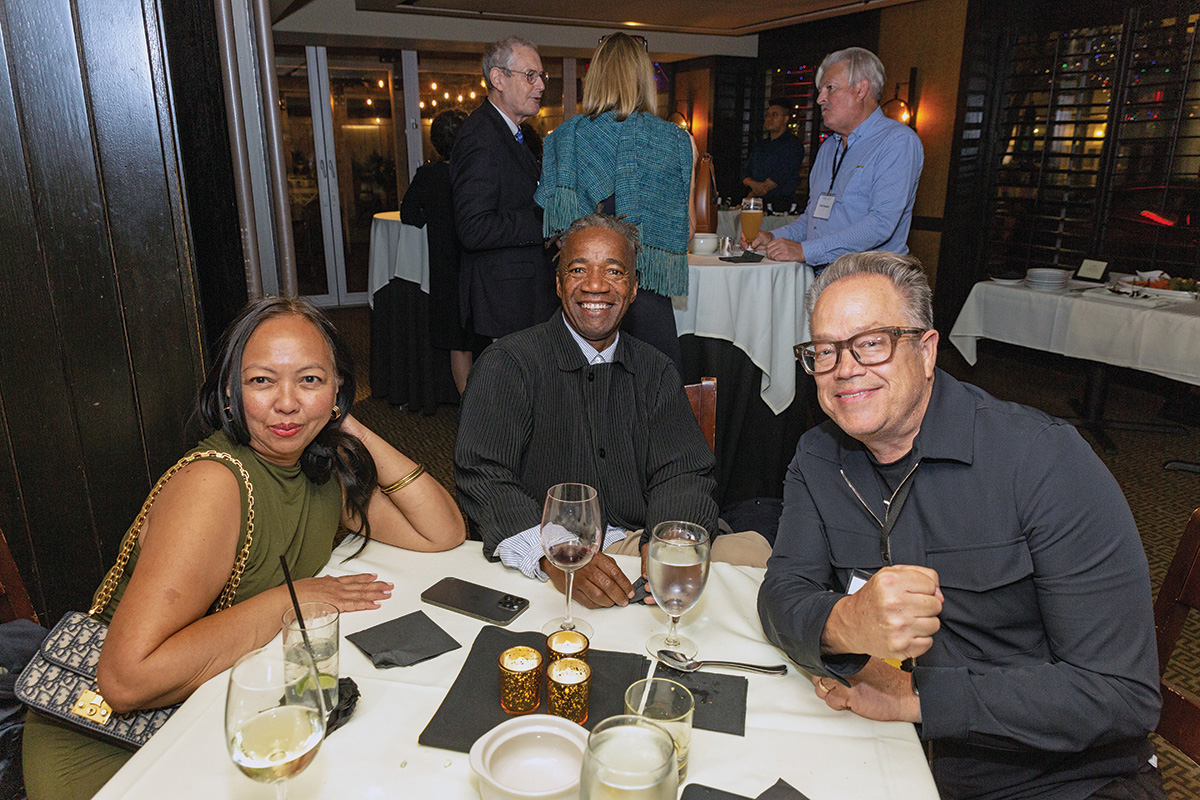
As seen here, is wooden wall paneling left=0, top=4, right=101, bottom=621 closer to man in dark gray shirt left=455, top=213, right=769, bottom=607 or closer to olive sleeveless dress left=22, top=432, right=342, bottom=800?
olive sleeveless dress left=22, top=432, right=342, bottom=800

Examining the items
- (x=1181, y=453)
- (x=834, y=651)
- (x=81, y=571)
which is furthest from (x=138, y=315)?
(x=1181, y=453)

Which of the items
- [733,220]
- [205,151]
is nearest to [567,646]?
[205,151]

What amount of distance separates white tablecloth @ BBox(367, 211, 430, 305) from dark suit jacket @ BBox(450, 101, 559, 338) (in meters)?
1.06

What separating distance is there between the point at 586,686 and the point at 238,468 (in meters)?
0.75

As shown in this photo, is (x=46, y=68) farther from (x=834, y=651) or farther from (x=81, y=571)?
(x=834, y=651)

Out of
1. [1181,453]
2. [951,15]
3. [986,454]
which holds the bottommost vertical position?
[1181,453]

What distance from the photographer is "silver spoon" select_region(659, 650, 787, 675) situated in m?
1.14

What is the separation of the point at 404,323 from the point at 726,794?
4299 mm

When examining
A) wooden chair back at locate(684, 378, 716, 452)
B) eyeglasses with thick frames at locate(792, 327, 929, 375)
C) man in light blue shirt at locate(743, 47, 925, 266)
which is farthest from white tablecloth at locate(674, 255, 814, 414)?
eyeglasses with thick frames at locate(792, 327, 929, 375)

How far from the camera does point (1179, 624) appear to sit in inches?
54.0

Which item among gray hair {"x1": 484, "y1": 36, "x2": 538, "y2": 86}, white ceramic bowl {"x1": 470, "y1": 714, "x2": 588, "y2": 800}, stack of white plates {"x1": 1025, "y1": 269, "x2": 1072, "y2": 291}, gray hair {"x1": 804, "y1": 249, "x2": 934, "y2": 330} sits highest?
gray hair {"x1": 484, "y1": 36, "x2": 538, "y2": 86}

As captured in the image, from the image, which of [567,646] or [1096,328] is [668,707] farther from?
[1096,328]

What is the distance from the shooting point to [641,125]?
113 inches

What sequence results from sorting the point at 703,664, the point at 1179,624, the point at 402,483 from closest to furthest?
the point at 703,664 → the point at 1179,624 → the point at 402,483
